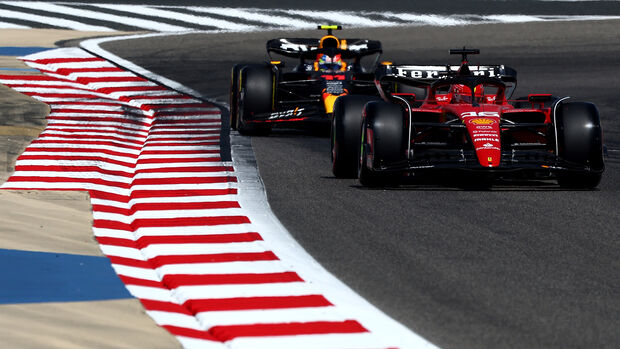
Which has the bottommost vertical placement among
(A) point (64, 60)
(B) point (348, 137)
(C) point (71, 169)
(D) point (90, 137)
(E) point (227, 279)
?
(A) point (64, 60)

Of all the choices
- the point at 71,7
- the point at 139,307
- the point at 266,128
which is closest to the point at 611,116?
the point at 266,128

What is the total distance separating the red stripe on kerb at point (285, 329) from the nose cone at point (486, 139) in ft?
14.2

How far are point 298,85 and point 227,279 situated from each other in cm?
812

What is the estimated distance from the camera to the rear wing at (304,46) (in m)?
15.7

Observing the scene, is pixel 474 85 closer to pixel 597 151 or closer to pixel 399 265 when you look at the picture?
pixel 597 151

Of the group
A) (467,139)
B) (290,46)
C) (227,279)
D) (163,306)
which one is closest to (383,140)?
(467,139)

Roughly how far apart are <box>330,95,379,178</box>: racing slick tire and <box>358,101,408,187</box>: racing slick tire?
543 millimetres

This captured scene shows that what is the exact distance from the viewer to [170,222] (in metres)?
8.93

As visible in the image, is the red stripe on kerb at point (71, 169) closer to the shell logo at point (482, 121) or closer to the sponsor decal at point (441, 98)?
the sponsor decal at point (441, 98)

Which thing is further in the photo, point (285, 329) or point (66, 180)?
point (66, 180)

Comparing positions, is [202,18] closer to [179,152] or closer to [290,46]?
[290,46]

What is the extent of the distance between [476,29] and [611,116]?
409 inches

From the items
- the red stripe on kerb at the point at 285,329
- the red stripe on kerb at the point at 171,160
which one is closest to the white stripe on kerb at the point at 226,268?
the red stripe on kerb at the point at 285,329

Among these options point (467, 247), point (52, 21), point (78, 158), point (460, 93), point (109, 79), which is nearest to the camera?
point (467, 247)
